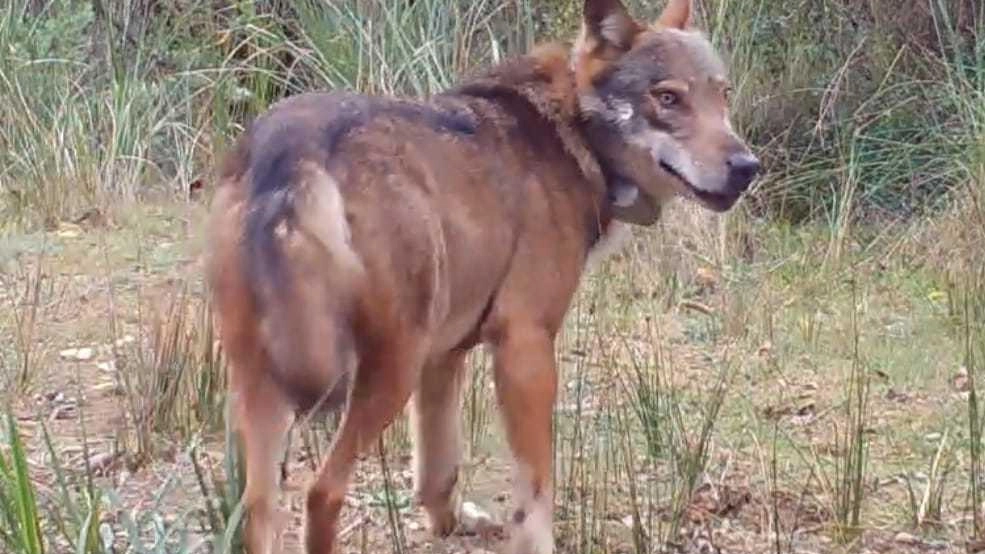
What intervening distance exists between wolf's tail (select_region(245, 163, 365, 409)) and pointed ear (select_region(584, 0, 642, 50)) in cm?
140

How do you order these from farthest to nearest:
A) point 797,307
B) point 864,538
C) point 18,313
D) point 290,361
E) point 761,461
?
1. point 797,307
2. point 18,313
3. point 761,461
4. point 864,538
5. point 290,361

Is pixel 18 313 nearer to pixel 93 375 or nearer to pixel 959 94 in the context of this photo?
pixel 93 375

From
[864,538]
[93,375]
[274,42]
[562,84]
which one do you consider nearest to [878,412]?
[864,538]

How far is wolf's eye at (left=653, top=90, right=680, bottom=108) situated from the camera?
514cm

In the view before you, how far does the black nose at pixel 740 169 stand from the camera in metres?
4.99

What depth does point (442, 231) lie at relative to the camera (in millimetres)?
4508

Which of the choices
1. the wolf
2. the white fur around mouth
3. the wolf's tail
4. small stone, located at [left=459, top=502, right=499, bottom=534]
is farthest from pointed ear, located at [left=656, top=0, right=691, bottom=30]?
the wolf's tail

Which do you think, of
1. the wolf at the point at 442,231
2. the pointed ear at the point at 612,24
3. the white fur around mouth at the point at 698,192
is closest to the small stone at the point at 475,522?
the wolf at the point at 442,231

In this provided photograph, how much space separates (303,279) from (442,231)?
530 millimetres

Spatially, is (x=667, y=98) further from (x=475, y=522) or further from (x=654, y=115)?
(x=475, y=522)

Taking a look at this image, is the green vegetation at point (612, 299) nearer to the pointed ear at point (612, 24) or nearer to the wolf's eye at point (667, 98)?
the wolf's eye at point (667, 98)

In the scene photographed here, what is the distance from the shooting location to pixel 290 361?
4137 mm

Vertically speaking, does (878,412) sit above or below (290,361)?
below

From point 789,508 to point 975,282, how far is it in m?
3.01
